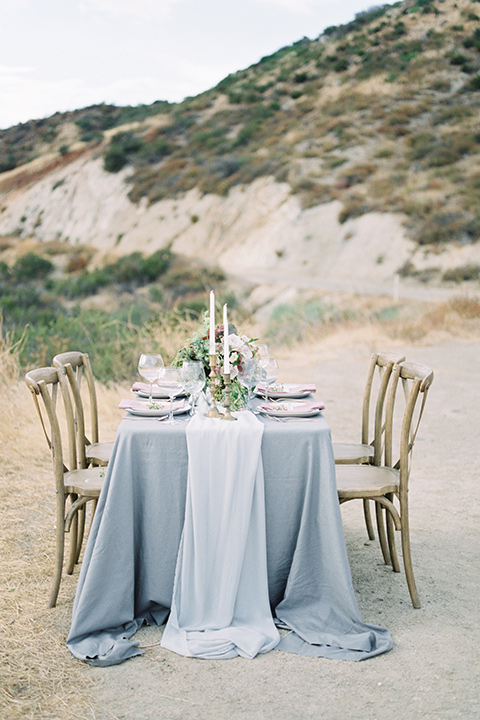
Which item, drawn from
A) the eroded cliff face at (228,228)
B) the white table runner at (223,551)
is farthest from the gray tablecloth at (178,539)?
the eroded cliff face at (228,228)

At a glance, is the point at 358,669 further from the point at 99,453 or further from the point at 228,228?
the point at 228,228

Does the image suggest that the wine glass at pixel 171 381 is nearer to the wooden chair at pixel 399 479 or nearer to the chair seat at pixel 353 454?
the wooden chair at pixel 399 479

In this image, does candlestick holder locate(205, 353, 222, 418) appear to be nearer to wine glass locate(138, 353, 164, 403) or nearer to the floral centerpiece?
the floral centerpiece

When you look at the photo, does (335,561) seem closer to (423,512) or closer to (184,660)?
(184,660)

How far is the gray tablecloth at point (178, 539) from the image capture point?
277 cm

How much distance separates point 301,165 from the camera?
30281 millimetres

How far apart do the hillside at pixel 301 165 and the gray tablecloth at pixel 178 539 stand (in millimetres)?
17774

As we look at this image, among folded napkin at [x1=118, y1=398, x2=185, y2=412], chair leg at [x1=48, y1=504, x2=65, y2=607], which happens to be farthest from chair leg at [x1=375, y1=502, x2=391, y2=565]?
chair leg at [x1=48, y1=504, x2=65, y2=607]

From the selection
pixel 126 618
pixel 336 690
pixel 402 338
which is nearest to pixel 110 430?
pixel 126 618

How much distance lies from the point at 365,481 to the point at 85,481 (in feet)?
4.01

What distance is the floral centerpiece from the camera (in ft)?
9.71

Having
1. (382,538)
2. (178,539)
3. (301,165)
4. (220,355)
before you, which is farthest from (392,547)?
(301,165)

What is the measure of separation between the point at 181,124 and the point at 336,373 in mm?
34181

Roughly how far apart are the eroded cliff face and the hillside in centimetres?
7
